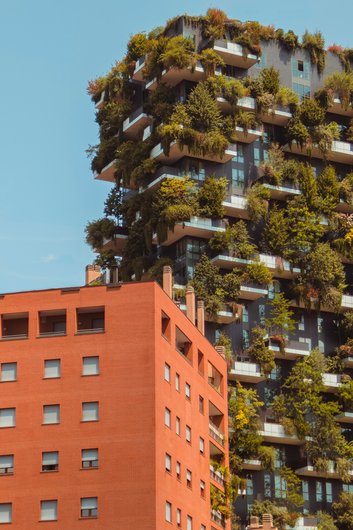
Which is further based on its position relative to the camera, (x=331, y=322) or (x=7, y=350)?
(x=331, y=322)

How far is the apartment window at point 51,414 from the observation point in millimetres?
85188

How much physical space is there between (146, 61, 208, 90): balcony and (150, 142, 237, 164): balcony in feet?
19.1

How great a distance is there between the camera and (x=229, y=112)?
407 feet

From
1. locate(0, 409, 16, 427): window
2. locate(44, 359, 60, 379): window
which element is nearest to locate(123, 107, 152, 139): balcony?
locate(44, 359, 60, 379): window

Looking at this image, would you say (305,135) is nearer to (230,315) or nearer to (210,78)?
(210,78)

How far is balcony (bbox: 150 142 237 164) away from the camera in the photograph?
12006cm

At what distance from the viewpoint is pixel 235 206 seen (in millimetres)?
121062

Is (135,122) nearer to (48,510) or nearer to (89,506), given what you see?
(48,510)

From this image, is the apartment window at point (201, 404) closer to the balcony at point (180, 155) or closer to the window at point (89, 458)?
the window at point (89, 458)

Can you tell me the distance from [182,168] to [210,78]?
755 centimetres

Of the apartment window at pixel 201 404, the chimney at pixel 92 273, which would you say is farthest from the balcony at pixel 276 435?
the chimney at pixel 92 273

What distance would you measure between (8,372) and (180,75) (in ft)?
140

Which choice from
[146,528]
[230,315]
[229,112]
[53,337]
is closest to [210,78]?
[229,112]

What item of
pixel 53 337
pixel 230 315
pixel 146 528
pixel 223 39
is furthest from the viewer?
pixel 223 39
